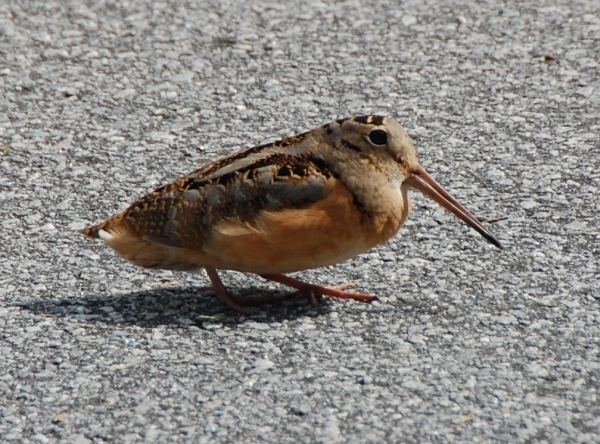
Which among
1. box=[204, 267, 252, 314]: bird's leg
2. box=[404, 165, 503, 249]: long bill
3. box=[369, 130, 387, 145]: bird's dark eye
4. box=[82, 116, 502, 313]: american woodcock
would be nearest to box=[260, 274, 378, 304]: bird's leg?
box=[82, 116, 502, 313]: american woodcock

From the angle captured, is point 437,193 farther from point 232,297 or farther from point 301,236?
point 232,297

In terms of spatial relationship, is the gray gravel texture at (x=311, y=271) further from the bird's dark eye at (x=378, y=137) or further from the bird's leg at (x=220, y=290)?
the bird's dark eye at (x=378, y=137)

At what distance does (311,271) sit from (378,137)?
844 millimetres

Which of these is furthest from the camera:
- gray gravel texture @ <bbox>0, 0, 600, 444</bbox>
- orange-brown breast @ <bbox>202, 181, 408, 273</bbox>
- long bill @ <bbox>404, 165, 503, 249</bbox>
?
long bill @ <bbox>404, 165, 503, 249</bbox>

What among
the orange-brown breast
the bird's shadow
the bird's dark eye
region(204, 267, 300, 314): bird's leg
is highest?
the bird's dark eye

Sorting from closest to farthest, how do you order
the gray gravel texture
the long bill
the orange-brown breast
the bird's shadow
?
the gray gravel texture
the orange-brown breast
the bird's shadow
the long bill

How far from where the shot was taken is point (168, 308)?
4539 millimetres

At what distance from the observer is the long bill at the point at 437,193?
463cm

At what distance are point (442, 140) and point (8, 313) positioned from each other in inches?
116

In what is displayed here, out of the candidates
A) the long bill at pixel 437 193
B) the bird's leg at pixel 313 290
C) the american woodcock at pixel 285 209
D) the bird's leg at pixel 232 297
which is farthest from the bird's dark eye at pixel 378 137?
the bird's leg at pixel 232 297

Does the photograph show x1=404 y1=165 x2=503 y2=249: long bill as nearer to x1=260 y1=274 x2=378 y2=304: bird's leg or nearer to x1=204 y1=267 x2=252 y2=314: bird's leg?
x1=260 y1=274 x2=378 y2=304: bird's leg

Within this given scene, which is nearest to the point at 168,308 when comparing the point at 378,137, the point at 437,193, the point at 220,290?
the point at 220,290

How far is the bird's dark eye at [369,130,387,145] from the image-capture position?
442cm

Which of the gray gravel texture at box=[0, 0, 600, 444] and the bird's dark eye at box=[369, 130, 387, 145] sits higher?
the bird's dark eye at box=[369, 130, 387, 145]
